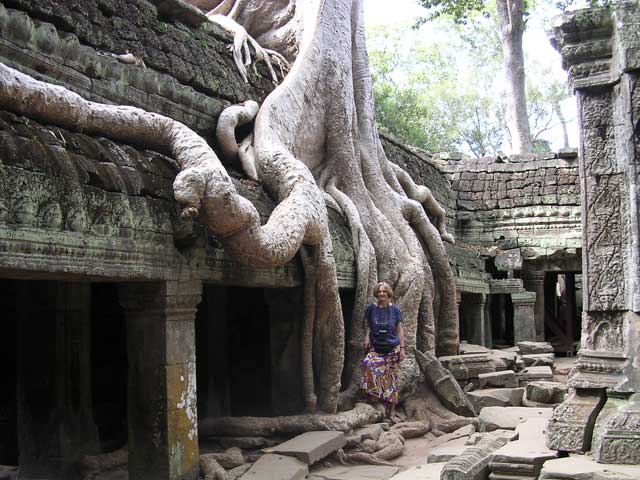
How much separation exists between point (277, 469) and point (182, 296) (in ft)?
4.11

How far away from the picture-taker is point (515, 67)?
19047 millimetres

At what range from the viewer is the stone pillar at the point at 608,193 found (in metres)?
4.39

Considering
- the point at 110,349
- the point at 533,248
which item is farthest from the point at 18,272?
the point at 533,248

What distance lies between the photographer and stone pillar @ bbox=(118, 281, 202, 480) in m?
4.52

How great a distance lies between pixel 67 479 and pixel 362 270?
127 inches

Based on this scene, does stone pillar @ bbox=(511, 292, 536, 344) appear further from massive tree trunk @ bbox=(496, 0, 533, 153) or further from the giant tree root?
the giant tree root

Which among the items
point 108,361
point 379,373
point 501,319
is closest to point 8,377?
point 108,361

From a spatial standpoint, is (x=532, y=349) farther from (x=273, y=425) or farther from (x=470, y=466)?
(x=470, y=466)

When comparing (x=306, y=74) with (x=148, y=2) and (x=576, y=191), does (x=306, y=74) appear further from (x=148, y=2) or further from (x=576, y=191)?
(x=576, y=191)

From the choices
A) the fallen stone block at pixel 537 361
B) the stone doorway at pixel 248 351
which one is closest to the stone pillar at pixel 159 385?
the stone doorway at pixel 248 351

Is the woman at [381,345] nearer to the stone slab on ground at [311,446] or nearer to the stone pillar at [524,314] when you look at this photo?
the stone slab on ground at [311,446]

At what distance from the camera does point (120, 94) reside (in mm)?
5484

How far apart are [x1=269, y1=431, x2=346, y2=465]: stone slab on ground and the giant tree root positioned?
20 centimetres

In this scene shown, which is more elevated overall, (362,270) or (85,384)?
(362,270)
